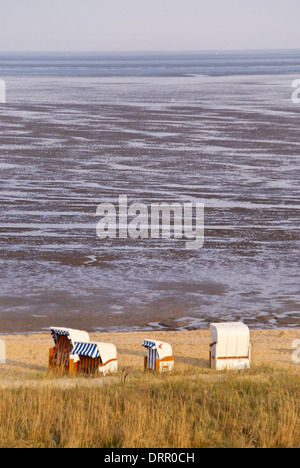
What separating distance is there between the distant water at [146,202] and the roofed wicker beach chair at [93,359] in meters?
2.60

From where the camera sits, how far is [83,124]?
4247 centimetres

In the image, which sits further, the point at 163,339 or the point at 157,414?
the point at 163,339

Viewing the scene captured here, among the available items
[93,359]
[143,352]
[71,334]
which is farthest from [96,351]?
[143,352]

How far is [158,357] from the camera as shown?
438 inches

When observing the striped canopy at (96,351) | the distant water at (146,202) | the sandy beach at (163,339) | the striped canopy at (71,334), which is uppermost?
the distant water at (146,202)

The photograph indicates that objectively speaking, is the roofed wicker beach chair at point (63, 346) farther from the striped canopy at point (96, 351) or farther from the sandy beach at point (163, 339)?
the sandy beach at point (163, 339)

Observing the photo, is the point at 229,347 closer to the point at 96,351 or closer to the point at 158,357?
the point at 158,357

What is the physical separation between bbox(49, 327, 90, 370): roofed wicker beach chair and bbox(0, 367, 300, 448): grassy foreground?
151cm

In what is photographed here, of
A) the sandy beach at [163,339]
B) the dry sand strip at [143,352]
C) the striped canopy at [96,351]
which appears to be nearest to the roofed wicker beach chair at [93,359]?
the striped canopy at [96,351]

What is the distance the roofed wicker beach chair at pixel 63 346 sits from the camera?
11.3 meters

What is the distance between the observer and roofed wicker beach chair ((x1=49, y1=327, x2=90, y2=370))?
37.2 ft

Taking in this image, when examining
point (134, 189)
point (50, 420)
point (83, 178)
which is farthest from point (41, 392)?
point (83, 178)

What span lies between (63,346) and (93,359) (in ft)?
2.33
